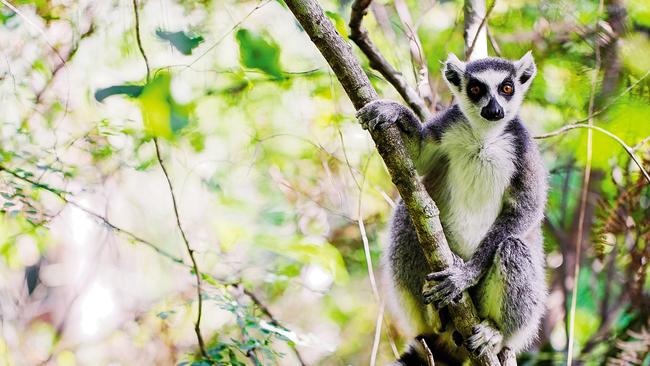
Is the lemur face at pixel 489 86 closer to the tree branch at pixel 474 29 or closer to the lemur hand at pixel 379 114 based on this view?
the tree branch at pixel 474 29

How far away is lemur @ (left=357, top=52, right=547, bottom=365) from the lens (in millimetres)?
4293

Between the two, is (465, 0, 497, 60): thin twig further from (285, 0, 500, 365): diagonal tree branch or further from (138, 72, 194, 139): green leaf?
(138, 72, 194, 139): green leaf

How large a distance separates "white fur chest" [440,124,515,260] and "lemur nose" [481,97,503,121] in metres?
0.27

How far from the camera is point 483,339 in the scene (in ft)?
13.2

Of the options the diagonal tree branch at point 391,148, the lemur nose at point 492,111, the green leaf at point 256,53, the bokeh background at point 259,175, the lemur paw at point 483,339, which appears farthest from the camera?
the bokeh background at point 259,175

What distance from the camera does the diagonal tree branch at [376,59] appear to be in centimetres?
448

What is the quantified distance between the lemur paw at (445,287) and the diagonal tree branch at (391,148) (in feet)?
0.16

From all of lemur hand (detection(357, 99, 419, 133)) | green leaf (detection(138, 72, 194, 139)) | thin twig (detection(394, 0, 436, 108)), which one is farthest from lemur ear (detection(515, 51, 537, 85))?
green leaf (detection(138, 72, 194, 139))

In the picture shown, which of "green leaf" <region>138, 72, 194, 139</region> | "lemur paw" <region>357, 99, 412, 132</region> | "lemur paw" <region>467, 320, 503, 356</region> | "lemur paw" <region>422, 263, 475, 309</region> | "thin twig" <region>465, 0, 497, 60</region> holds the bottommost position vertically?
"lemur paw" <region>467, 320, 503, 356</region>

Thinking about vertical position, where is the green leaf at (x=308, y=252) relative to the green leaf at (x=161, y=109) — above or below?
below

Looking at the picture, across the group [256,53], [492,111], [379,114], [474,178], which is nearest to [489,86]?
[492,111]

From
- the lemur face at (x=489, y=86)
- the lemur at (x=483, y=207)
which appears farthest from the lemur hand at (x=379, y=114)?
the lemur face at (x=489, y=86)

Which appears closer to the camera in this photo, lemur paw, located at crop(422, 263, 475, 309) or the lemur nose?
lemur paw, located at crop(422, 263, 475, 309)

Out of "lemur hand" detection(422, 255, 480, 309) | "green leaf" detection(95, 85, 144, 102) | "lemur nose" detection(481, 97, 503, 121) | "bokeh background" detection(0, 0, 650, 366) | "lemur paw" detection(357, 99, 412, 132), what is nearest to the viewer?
"green leaf" detection(95, 85, 144, 102)
